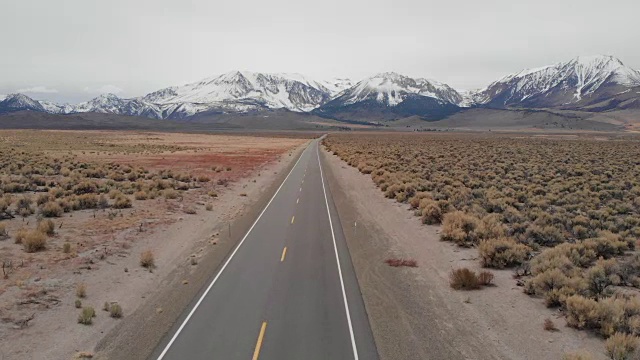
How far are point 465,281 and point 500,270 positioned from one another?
103 inches

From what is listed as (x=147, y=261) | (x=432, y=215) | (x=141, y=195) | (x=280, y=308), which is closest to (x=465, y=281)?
(x=280, y=308)

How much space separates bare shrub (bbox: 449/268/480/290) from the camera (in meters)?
16.4

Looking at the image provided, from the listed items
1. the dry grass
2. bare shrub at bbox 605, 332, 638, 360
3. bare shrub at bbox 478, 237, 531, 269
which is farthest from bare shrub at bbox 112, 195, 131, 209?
bare shrub at bbox 605, 332, 638, 360

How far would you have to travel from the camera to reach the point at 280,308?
14.1 meters

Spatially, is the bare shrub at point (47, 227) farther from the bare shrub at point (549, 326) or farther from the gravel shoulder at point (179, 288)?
the bare shrub at point (549, 326)

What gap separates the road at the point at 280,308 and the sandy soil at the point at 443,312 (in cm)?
76

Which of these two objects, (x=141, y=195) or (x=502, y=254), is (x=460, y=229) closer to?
(x=502, y=254)

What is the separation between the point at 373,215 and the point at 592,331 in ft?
58.9

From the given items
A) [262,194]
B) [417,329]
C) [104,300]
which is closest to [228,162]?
[262,194]

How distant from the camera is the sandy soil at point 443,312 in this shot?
39.4 ft

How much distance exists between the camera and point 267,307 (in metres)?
14.2

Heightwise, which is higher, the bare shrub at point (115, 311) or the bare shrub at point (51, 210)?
the bare shrub at point (51, 210)

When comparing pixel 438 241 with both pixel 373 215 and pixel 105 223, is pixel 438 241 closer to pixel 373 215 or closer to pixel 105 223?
pixel 373 215

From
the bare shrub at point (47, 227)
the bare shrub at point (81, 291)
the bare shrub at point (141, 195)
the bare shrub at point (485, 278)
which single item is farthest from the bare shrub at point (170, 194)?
the bare shrub at point (485, 278)
